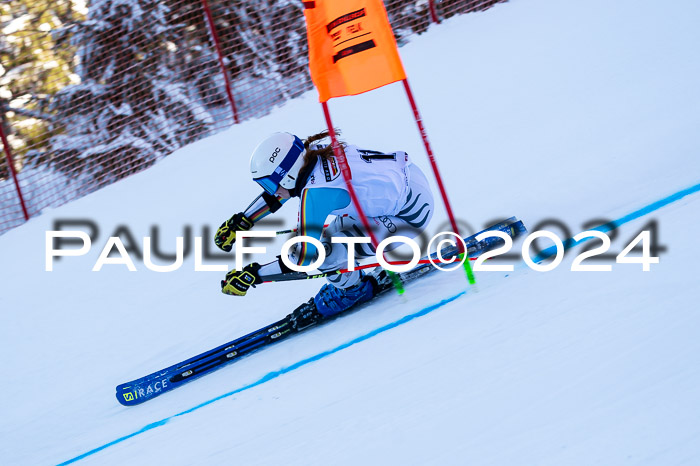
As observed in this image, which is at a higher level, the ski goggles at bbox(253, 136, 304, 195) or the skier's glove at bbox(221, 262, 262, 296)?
the ski goggles at bbox(253, 136, 304, 195)

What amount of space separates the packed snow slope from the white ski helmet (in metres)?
0.95

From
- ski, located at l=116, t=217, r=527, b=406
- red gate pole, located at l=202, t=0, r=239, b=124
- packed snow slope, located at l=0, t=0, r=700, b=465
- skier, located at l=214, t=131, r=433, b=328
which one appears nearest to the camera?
packed snow slope, located at l=0, t=0, r=700, b=465

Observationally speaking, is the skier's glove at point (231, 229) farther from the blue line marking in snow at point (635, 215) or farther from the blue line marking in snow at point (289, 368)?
the blue line marking in snow at point (635, 215)

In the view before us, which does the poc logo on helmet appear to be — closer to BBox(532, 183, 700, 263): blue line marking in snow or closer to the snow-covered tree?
BBox(532, 183, 700, 263): blue line marking in snow

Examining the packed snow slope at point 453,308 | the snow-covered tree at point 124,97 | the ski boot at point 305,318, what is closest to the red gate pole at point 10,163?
the packed snow slope at point 453,308

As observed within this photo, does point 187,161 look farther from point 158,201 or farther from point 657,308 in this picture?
point 657,308

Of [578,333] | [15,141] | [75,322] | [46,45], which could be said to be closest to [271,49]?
[46,45]

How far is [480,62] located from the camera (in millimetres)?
6539

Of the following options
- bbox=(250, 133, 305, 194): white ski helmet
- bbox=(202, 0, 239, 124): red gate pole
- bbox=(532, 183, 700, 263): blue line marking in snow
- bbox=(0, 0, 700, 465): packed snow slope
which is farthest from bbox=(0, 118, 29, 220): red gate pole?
bbox=(532, 183, 700, 263): blue line marking in snow

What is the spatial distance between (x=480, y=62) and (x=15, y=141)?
540 cm

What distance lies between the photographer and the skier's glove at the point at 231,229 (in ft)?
12.9

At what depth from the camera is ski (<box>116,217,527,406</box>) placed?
3742 millimetres

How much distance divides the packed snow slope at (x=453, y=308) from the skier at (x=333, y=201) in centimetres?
23

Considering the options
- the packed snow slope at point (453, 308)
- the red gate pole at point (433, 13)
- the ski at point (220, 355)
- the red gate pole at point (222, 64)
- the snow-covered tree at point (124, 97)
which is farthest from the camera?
the snow-covered tree at point (124, 97)
